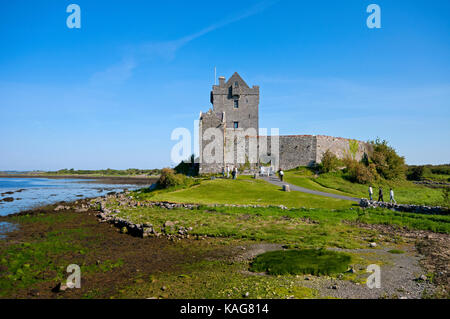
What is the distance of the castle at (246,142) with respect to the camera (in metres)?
40.9

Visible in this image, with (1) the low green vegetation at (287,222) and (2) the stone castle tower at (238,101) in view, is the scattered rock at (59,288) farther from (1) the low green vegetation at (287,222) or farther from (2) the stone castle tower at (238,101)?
(2) the stone castle tower at (238,101)

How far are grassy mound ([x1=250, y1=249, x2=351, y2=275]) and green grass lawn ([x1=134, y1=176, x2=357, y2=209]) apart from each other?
39.2 ft

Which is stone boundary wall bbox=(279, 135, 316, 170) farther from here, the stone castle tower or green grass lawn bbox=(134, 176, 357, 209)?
green grass lawn bbox=(134, 176, 357, 209)

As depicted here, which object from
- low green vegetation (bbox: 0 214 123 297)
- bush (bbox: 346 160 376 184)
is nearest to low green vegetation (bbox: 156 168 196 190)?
low green vegetation (bbox: 0 214 123 297)

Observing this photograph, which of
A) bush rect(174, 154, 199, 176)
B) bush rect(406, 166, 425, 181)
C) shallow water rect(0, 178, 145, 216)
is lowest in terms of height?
shallow water rect(0, 178, 145, 216)

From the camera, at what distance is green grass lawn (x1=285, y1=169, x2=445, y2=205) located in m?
32.2

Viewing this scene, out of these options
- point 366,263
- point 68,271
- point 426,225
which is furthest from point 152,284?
point 426,225

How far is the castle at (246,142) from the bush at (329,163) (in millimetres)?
1593

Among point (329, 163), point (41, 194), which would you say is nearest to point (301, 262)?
point (329, 163)

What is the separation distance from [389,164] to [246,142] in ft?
74.6

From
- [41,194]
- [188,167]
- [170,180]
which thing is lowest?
[41,194]

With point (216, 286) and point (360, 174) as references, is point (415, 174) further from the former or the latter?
point (216, 286)

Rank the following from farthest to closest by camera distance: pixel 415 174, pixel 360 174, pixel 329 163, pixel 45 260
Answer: pixel 415 174
pixel 329 163
pixel 360 174
pixel 45 260

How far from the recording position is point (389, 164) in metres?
43.2
